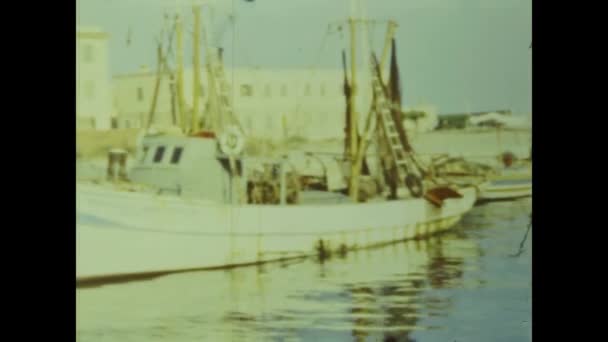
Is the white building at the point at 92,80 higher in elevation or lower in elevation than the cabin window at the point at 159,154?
higher

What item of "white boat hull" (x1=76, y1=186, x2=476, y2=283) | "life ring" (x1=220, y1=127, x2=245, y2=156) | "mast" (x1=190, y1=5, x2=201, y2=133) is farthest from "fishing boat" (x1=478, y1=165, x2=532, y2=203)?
"mast" (x1=190, y1=5, x2=201, y2=133)

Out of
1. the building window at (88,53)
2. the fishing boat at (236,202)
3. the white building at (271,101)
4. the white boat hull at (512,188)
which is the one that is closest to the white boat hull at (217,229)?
the fishing boat at (236,202)

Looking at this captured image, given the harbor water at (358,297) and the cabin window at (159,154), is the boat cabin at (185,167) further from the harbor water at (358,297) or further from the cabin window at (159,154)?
the harbor water at (358,297)

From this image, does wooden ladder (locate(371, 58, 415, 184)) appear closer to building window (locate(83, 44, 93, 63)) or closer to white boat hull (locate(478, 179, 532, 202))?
white boat hull (locate(478, 179, 532, 202))

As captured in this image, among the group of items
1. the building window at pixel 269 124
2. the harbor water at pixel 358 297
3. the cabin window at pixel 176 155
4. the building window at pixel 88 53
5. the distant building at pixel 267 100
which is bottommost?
the harbor water at pixel 358 297

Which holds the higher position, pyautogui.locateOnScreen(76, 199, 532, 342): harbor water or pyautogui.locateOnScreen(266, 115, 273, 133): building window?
pyautogui.locateOnScreen(266, 115, 273, 133): building window

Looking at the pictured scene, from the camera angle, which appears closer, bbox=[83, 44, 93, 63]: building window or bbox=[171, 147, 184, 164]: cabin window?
bbox=[83, 44, 93, 63]: building window

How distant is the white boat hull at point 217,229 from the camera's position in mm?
4539

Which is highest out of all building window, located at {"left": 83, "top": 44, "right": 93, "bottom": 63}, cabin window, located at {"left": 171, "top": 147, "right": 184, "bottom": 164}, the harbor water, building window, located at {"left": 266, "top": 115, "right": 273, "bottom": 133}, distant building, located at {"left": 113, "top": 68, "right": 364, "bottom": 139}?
building window, located at {"left": 83, "top": 44, "right": 93, "bottom": 63}

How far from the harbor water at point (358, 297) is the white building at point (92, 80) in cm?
82

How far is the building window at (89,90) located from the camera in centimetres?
451

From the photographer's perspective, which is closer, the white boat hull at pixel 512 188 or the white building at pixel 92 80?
the white building at pixel 92 80

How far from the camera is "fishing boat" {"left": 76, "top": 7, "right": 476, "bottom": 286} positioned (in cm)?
455

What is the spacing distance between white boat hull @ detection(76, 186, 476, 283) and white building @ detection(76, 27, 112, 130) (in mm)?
341
